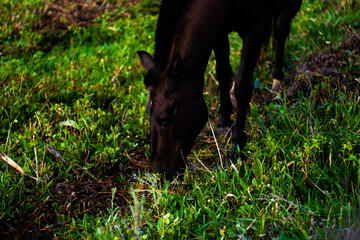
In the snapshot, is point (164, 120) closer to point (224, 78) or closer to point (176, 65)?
point (176, 65)

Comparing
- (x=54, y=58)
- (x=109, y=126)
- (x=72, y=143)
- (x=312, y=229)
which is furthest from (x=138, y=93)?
(x=312, y=229)

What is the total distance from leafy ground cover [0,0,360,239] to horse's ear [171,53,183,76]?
0.65m

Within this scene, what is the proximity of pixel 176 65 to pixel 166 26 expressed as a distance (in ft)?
0.97

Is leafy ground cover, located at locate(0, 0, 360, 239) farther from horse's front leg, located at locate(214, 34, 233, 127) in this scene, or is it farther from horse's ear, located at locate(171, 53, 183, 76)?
horse's ear, located at locate(171, 53, 183, 76)

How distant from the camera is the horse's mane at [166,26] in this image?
265 centimetres

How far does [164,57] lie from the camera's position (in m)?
2.74

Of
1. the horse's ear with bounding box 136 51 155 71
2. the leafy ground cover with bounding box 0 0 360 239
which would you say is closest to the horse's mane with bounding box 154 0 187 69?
the horse's ear with bounding box 136 51 155 71

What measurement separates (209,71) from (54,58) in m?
2.32

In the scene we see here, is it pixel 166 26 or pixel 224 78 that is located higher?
pixel 166 26

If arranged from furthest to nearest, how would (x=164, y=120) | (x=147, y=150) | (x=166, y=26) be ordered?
(x=147, y=150)
(x=164, y=120)
(x=166, y=26)

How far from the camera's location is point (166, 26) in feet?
8.73

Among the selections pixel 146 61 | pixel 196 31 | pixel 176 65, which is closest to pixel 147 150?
pixel 146 61

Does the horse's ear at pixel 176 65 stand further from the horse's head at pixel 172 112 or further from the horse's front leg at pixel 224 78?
A: the horse's front leg at pixel 224 78

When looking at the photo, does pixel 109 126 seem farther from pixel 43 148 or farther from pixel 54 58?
pixel 54 58
